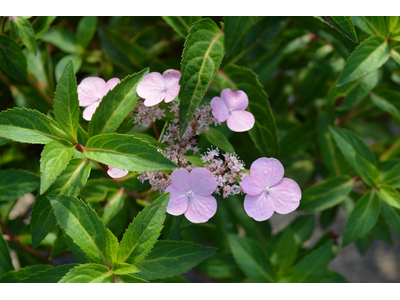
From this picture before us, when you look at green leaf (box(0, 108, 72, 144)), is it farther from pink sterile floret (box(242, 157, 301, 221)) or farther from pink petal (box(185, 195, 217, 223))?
pink sterile floret (box(242, 157, 301, 221))

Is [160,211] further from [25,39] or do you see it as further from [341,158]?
[341,158]

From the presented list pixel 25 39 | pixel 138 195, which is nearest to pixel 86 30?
pixel 25 39

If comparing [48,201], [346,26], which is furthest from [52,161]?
[346,26]

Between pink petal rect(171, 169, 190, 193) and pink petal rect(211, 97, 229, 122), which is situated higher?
pink petal rect(211, 97, 229, 122)

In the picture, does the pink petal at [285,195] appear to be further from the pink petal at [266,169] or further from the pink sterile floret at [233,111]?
the pink sterile floret at [233,111]

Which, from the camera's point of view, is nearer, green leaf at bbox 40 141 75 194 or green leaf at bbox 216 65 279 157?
green leaf at bbox 40 141 75 194

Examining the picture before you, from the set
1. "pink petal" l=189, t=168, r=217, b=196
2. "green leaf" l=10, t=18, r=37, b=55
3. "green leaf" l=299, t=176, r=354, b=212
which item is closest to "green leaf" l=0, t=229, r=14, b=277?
"green leaf" l=10, t=18, r=37, b=55
